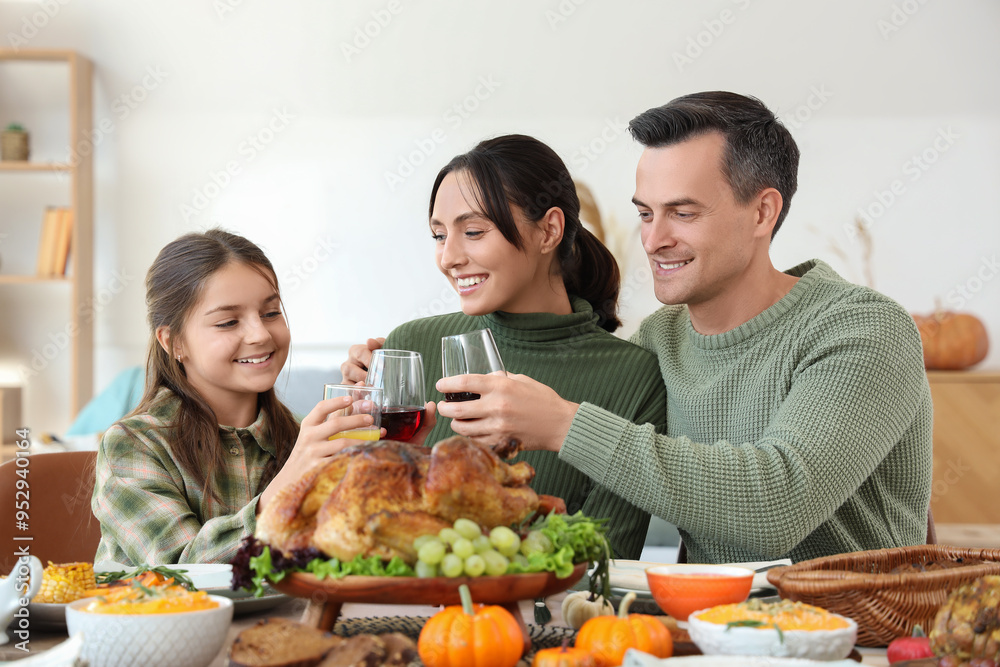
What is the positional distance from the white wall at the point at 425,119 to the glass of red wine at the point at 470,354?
158 inches

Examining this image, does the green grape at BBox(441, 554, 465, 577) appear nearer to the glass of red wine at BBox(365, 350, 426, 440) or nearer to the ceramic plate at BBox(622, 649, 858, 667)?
the ceramic plate at BBox(622, 649, 858, 667)

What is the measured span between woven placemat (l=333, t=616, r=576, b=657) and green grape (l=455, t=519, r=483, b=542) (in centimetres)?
17

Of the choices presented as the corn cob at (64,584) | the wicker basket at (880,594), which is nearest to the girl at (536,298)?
the corn cob at (64,584)

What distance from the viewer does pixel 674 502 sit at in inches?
58.2

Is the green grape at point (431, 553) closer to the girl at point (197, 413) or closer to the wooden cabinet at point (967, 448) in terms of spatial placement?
the girl at point (197, 413)

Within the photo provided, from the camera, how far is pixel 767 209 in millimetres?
2025

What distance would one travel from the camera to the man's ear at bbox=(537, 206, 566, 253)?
2.21m

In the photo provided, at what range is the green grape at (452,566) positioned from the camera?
3.08 ft

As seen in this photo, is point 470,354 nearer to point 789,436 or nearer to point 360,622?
point 360,622

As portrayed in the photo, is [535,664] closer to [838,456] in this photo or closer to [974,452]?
[838,456]

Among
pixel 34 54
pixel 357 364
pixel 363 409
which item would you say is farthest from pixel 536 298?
pixel 34 54

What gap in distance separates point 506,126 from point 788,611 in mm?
4786

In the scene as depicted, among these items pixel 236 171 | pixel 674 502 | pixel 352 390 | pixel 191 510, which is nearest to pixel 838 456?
pixel 674 502

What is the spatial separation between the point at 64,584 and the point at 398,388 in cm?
53
